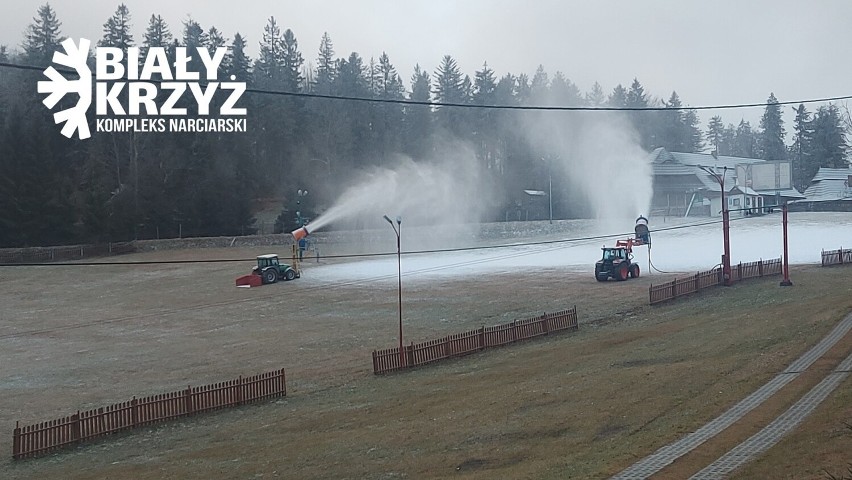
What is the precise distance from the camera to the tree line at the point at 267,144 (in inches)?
3649

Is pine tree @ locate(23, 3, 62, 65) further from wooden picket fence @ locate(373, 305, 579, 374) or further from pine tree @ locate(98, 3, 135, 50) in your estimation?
wooden picket fence @ locate(373, 305, 579, 374)

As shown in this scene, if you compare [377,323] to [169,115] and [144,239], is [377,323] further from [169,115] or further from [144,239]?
[169,115]

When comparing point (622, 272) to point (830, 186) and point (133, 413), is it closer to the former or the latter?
point (133, 413)

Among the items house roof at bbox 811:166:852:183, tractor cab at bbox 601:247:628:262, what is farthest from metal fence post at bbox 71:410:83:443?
house roof at bbox 811:166:852:183

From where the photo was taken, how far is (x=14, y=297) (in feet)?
209

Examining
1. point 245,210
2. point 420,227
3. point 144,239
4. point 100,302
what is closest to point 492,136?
point 420,227

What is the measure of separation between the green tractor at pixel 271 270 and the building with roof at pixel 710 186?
68095 mm

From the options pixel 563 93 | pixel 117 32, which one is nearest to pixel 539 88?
pixel 563 93

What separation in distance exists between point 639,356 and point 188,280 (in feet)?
158

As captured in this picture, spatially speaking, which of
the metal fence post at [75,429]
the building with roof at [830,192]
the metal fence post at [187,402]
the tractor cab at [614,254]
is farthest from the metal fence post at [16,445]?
the building with roof at [830,192]

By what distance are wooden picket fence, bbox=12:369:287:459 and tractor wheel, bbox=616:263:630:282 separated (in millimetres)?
30450

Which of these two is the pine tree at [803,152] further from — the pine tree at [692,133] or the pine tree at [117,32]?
the pine tree at [117,32]

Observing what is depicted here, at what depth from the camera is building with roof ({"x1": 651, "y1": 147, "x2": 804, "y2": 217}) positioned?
11669 cm

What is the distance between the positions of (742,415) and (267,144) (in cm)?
10995
